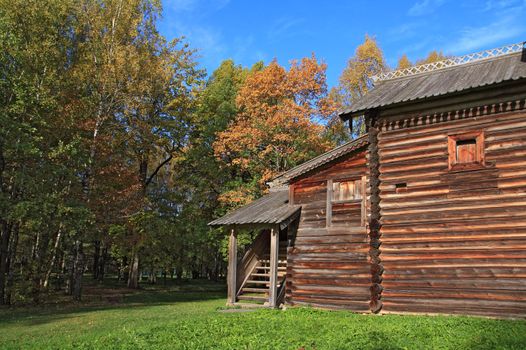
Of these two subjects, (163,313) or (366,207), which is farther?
(163,313)

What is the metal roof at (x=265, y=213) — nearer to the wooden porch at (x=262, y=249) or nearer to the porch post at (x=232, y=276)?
the wooden porch at (x=262, y=249)

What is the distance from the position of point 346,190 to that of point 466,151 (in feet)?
14.5

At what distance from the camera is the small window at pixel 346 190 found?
664 inches

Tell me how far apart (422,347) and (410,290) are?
5.85 meters

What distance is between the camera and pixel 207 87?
37062 millimetres

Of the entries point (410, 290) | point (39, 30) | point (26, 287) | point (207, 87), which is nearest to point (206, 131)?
point (207, 87)

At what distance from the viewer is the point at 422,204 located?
49.2ft

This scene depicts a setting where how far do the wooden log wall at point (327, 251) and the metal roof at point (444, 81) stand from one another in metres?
2.09

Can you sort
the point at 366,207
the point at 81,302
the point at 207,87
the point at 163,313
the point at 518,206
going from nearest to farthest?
the point at 518,206, the point at 366,207, the point at 163,313, the point at 81,302, the point at 207,87

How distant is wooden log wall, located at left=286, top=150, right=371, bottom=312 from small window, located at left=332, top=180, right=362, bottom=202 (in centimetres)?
27

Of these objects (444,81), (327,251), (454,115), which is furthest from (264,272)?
(444,81)

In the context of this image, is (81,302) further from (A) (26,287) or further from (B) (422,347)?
(B) (422,347)

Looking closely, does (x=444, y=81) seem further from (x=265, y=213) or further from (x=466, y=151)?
(x=265, y=213)

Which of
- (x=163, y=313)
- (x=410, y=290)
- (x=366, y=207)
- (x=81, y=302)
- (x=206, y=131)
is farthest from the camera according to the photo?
(x=206, y=131)
